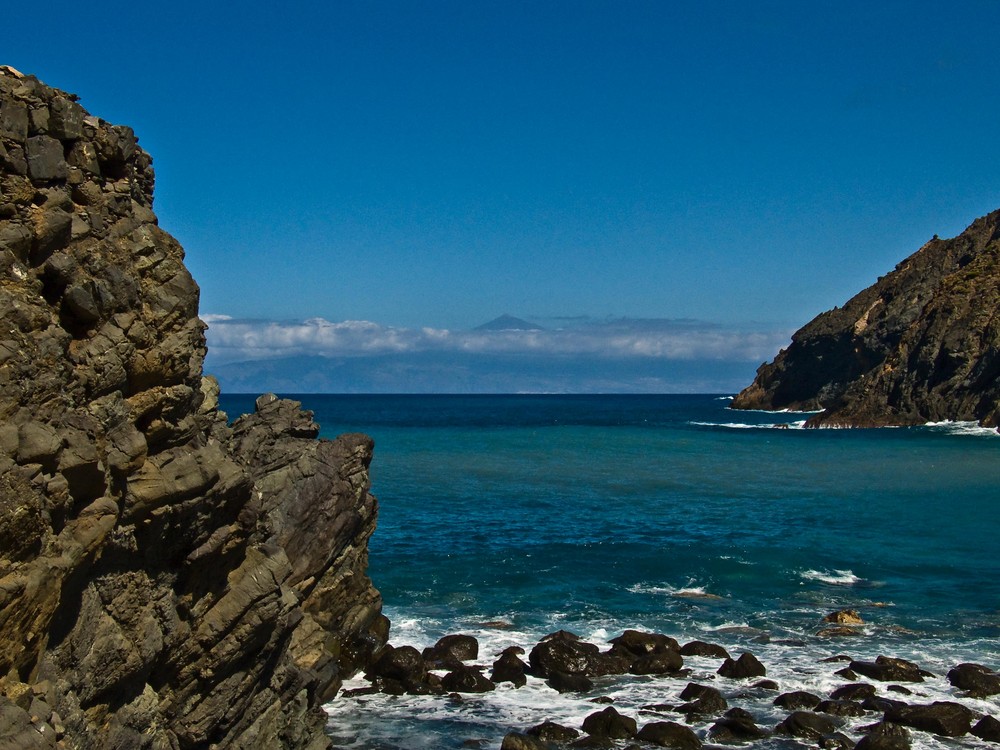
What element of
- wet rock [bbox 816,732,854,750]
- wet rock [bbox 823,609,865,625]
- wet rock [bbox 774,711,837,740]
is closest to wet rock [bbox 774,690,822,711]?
wet rock [bbox 774,711,837,740]

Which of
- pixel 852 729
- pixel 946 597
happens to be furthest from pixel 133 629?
pixel 946 597

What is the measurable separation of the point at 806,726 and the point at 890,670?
5.36 meters

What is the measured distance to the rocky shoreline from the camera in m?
22.6

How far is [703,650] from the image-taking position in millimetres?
29453

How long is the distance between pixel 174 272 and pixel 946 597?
3310 cm

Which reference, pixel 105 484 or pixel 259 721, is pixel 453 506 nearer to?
pixel 259 721

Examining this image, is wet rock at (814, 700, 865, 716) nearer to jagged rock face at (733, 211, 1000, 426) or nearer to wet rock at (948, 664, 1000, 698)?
wet rock at (948, 664, 1000, 698)

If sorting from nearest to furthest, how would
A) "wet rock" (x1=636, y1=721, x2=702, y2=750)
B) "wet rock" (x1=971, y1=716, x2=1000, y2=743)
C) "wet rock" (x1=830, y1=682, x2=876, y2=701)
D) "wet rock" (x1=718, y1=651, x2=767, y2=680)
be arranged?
"wet rock" (x1=636, y1=721, x2=702, y2=750)
"wet rock" (x1=971, y1=716, x2=1000, y2=743)
"wet rock" (x1=830, y1=682, x2=876, y2=701)
"wet rock" (x1=718, y1=651, x2=767, y2=680)

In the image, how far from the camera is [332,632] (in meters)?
27.3

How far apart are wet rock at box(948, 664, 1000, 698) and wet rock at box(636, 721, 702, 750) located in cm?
861

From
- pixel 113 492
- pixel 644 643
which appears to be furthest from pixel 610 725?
pixel 113 492

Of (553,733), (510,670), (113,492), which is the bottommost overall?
(553,733)

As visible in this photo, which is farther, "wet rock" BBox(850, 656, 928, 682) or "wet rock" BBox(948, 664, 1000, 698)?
"wet rock" BBox(850, 656, 928, 682)

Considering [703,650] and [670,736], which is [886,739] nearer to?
[670,736]
